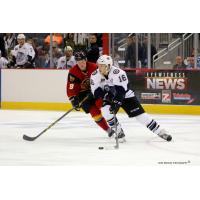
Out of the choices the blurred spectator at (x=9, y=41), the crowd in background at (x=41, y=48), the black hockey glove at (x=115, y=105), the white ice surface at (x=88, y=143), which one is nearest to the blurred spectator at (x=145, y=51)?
the crowd in background at (x=41, y=48)

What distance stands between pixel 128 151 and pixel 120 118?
9.43 feet

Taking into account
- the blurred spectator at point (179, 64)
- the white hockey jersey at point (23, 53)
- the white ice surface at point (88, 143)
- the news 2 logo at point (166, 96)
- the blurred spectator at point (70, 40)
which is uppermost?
the blurred spectator at point (70, 40)

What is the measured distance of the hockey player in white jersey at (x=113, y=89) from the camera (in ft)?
21.6

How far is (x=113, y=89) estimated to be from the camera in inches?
265

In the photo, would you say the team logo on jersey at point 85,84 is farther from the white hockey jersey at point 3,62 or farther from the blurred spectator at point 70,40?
the white hockey jersey at point 3,62

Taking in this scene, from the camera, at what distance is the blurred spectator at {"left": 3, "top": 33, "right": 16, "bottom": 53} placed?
11289 mm

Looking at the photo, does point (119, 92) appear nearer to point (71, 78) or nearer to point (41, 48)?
point (71, 78)

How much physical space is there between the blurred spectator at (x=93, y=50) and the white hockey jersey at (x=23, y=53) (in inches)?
43.1

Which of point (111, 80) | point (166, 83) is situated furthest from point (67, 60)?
point (111, 80)

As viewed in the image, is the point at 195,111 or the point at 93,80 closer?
the point at 93,80

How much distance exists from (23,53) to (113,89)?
4.50 meters

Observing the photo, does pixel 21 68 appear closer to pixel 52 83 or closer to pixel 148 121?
pixel 52 83

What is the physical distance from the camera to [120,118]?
9359 millimetres
